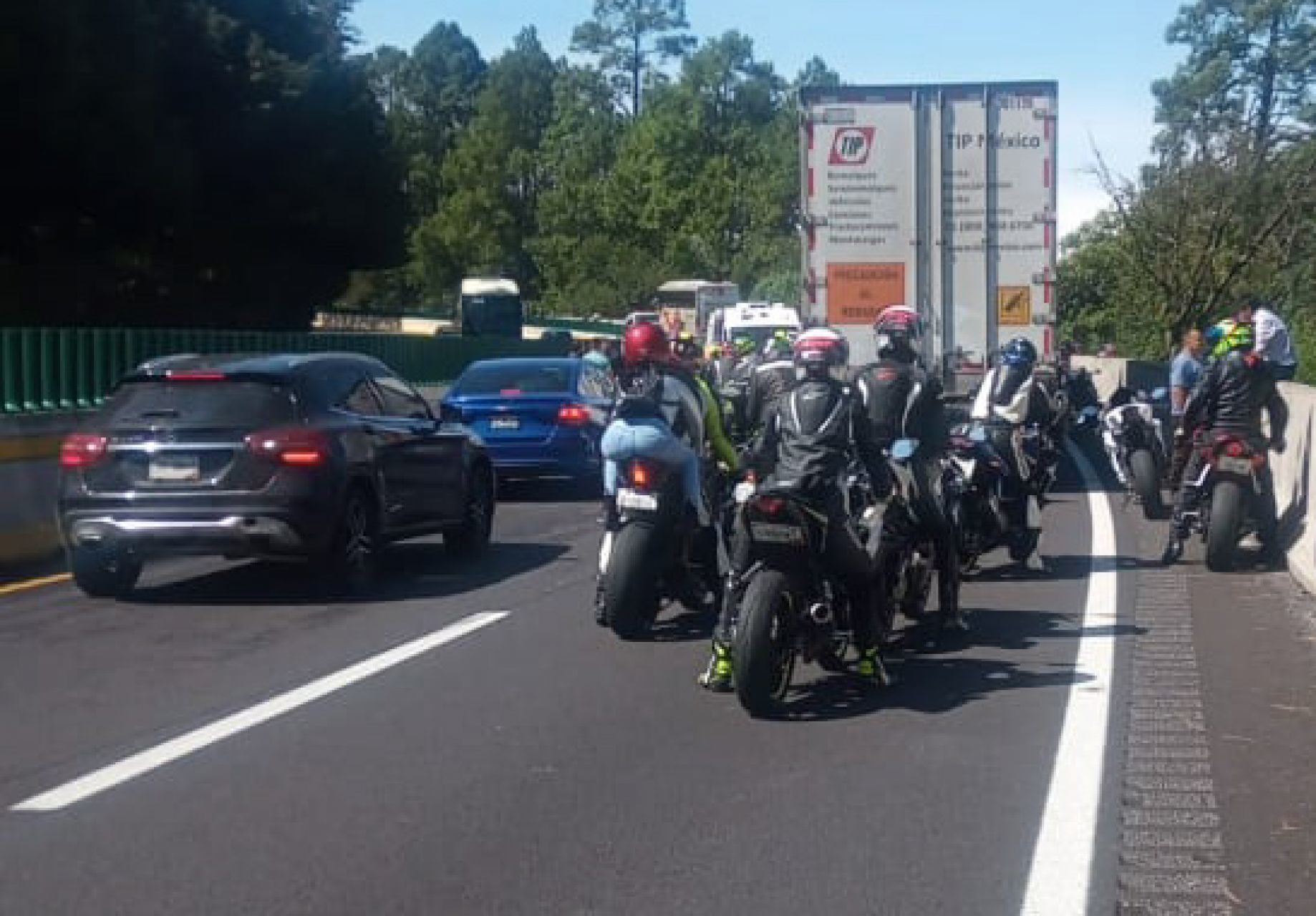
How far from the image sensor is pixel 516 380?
20578mm

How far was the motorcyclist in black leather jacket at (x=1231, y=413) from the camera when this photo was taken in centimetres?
1391

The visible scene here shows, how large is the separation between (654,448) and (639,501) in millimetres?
304

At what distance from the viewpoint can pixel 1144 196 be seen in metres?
43.7

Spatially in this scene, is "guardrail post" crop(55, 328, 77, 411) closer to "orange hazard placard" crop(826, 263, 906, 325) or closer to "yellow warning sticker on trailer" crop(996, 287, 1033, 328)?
"orange hazard placard" crop(826, 263, 906, 325)

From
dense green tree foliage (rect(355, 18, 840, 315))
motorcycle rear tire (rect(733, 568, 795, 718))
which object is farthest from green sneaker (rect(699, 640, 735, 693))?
dense green tree foliage (rect(355, 18, 840, 315))

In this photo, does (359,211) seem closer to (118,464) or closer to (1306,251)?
(1306,251)

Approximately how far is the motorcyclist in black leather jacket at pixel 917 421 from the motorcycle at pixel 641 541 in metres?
1.22

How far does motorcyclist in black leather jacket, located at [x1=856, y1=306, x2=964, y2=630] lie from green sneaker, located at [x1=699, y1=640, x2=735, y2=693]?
1.88 m

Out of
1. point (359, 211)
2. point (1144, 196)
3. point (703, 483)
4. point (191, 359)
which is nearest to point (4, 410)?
point (191, 359)

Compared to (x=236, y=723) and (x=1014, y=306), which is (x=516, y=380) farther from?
(x=236, y=723)

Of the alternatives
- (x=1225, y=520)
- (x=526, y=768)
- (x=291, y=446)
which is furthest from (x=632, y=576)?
(x=1225, y=520)

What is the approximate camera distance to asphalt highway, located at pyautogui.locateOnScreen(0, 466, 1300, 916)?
6.15 meters

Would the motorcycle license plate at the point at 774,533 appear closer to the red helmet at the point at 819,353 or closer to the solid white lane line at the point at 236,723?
the red helmet at the point at 819,353

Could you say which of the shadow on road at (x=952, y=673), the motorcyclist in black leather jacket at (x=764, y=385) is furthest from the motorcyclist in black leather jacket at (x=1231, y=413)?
the motorcyclist in black leather jacket at (x=764, y=385)
